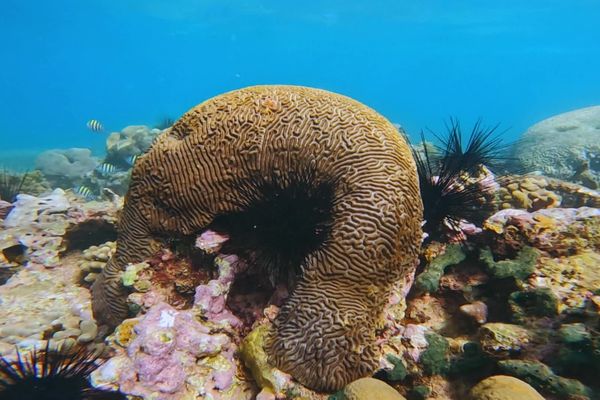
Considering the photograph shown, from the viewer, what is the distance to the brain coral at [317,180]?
3.12m

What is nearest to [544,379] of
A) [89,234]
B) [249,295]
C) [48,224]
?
[249,295]

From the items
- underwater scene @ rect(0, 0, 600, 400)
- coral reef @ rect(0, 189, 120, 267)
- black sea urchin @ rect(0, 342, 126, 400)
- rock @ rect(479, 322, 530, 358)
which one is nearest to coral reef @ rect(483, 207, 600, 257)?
underwater scene @ rect(0, 0, 600, 400)

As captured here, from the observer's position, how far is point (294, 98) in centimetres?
407

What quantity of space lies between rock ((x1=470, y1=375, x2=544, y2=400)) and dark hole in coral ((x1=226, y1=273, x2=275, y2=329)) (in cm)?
195

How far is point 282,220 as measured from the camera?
3359mm

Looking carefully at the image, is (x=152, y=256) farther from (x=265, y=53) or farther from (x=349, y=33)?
(x=265, y=53)

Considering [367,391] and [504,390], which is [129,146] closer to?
[367,391]

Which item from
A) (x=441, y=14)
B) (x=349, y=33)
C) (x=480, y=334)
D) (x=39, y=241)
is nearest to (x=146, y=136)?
(x=39, y=241)

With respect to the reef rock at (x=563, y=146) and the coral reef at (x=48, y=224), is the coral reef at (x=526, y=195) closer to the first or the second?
the reef rock at (x=563, y=146)

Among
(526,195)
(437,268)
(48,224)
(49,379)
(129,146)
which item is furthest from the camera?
Result: (129,146)

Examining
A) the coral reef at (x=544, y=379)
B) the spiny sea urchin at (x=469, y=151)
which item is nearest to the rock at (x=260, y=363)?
the coral reef at (x=544, y=379)

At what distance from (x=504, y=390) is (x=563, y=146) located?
13.9 meters

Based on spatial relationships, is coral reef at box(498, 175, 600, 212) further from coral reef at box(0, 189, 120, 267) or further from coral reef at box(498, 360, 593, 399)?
coral reef at box(0, 189, 120, 267)

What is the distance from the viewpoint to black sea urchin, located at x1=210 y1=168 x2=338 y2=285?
3.39m
